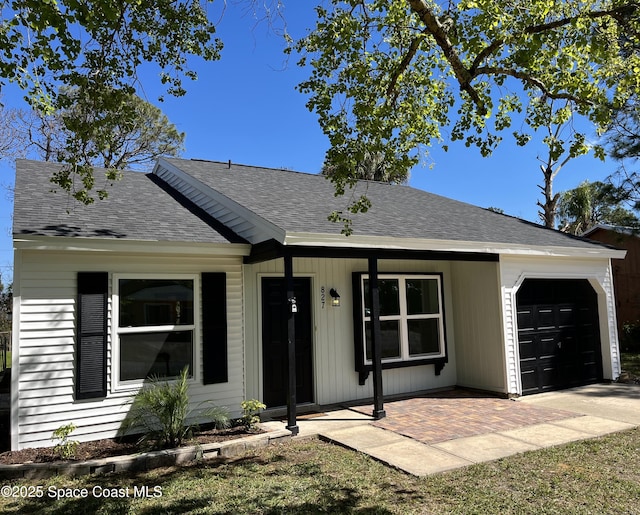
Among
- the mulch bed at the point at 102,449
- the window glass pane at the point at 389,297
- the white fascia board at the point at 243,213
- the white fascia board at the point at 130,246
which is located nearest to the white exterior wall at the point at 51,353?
the mulch bed at the point at 102,449

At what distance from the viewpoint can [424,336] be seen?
29.9 ft

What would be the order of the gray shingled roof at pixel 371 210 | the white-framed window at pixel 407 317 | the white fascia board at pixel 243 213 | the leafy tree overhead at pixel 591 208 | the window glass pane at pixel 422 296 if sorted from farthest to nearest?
the leafy tree overhead at pixel 591 208 < the window glass pane at pixel 422 296 < the white-framed window at pixel 407 317 < the gray shingled roof at pixel 371 210 < the white fascia board at pixel 243 213

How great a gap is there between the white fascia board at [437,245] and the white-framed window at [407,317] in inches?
50.9

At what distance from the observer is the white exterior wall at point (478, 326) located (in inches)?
342

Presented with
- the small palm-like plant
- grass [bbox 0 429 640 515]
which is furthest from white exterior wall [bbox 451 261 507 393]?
the small palm-like plant

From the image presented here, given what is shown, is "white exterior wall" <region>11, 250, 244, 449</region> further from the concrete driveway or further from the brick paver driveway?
the concrete driveway

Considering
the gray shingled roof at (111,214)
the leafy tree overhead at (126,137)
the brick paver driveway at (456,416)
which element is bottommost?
the brick paver driveway at (456,416)

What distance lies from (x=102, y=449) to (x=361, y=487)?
3.16m

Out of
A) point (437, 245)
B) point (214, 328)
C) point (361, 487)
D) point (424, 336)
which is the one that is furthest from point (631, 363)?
point (214, 328)

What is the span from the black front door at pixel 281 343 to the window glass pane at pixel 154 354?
1.36m

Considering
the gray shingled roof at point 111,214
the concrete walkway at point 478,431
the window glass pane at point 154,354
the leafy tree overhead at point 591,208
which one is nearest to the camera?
the concrete walkway at point 478,431

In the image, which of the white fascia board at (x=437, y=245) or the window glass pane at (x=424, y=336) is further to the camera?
the window glass pane at (x=424, y=336)

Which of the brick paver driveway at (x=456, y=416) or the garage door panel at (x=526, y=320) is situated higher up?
the garage door panel at (x=526, y=320)

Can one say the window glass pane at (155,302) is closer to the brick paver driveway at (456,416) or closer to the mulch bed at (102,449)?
the mulch bed at (102,449)
